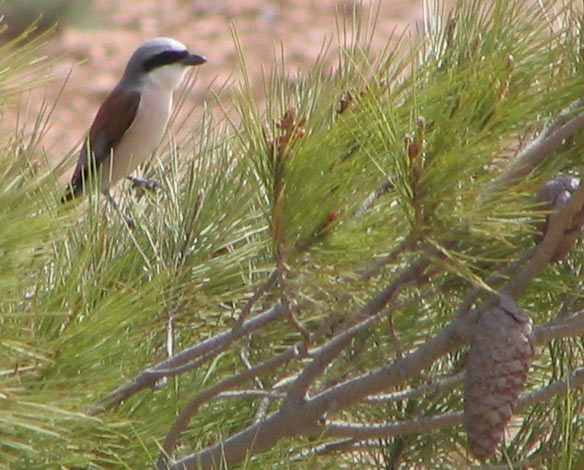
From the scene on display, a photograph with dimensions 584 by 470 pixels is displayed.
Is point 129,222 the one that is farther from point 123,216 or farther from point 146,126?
point 146,126

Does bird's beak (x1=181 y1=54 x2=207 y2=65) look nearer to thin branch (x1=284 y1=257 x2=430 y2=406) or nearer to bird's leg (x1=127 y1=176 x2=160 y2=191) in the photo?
bird's leg (x1=127 y1=176 x2=160 y2=191)

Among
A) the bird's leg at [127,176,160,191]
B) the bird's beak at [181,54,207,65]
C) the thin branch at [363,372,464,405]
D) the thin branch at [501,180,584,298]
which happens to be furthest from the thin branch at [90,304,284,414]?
→ the bird's beak at [181,54,207,65]

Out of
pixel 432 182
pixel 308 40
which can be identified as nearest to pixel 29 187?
pixel 432 182

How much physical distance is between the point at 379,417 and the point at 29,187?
2.25 ft

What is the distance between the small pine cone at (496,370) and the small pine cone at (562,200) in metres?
0.08

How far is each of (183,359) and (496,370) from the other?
1.09 ft

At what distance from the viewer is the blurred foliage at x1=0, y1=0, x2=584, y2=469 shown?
1.17 meters

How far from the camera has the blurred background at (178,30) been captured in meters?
8.20

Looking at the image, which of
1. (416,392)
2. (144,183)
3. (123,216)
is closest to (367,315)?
(416,392)

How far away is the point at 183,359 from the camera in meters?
1.36

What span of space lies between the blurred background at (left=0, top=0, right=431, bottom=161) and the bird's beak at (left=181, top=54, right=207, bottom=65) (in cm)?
395

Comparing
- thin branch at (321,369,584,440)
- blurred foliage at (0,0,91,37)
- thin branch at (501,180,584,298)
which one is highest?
thin branch at (501,180,584,298)

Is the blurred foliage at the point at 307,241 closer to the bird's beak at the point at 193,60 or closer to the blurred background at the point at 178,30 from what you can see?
the bird's beak at the point at 193,60

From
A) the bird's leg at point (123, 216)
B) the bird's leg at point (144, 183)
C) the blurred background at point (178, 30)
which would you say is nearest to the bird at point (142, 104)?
the bird's leg at point (144, 183)
